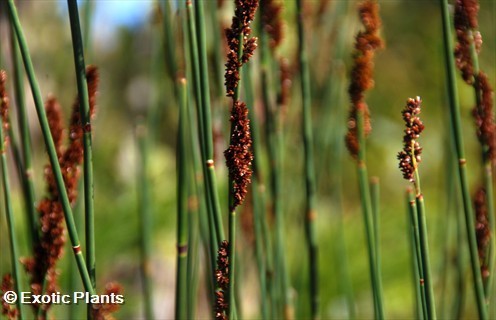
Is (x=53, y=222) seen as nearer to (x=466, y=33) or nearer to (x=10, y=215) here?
(x=10, y=215)

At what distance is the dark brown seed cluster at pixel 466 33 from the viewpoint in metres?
0.64

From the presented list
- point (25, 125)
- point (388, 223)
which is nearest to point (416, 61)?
point (388, 223)

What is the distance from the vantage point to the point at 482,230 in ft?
2.29

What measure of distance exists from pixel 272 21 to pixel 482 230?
0.33 meters

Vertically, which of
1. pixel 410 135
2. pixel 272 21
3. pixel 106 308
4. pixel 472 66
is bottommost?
pixel 106 308

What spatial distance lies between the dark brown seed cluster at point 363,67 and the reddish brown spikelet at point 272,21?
99 millimetres

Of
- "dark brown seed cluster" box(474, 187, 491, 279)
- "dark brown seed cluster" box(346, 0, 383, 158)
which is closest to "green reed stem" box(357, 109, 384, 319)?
"dark brown seed cluster" box(346, 0, 383, 158)

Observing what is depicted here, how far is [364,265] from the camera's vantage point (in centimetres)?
183

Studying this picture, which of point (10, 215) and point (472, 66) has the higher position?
point (472, 66)

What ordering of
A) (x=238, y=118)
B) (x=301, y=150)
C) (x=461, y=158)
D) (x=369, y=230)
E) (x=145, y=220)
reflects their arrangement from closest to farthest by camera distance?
(x=238, y=118) < (x=461, y=158) < (x=369, y=230) < (x=145, y=220) < (x=301, y=150)

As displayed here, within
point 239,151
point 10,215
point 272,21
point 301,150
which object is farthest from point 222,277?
point 301,150

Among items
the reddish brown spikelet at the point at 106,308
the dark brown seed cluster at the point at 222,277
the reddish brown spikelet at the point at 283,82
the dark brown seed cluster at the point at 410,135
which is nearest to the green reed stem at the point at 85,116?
the reddish brown spikelet at the point at 106,308

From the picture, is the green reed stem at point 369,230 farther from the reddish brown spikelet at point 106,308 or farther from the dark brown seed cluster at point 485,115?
the reddish brown spikelet at point 106,308

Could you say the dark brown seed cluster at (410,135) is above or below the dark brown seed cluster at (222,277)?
above
